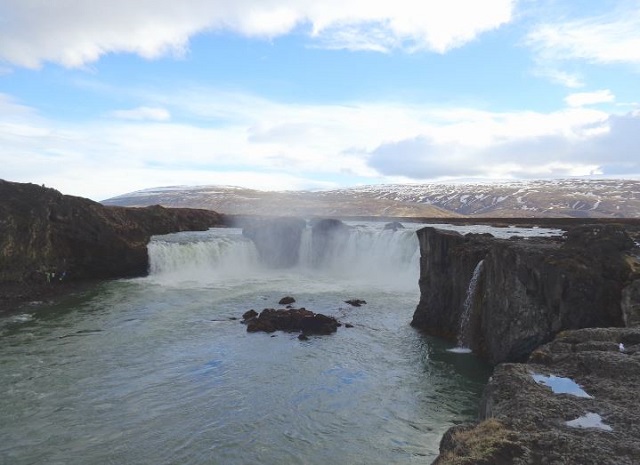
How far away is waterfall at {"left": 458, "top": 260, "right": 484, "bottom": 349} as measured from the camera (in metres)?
23.3

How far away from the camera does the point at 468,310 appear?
77.9 ft

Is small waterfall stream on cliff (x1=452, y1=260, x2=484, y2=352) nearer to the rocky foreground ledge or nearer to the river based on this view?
the river

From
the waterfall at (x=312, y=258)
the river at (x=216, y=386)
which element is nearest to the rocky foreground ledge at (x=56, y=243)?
the waterfall at (x=312, y=258)

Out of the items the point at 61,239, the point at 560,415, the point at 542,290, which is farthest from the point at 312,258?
the point at 560,415

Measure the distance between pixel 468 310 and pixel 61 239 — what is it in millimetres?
35884

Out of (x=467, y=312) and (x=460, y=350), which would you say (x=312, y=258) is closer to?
(x=467, y=312)

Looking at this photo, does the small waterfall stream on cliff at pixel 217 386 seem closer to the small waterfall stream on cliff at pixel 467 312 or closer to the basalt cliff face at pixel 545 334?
the small waterfall stream on cliff at pixel 467 312

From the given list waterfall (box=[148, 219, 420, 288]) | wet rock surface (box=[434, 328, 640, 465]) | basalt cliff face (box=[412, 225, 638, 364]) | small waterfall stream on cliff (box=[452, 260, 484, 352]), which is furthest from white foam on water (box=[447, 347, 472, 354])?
waterfall (box=[148, 219, 420, 288])

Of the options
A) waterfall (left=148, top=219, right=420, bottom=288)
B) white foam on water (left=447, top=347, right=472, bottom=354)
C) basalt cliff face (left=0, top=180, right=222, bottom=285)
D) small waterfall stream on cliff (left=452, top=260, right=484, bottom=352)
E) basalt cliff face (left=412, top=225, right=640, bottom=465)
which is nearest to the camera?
basalt cliff face (left=412, top=225, right=640, bottom=465)

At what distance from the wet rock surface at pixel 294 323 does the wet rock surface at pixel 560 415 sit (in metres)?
17.5

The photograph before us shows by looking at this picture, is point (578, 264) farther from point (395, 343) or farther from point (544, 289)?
point (395, 343)

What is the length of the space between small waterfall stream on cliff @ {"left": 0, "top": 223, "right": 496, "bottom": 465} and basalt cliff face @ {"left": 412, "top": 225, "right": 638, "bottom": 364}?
6.83 ft

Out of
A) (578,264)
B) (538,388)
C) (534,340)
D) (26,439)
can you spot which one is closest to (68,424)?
(26,439)

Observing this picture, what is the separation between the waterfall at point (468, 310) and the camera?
23328 mm
